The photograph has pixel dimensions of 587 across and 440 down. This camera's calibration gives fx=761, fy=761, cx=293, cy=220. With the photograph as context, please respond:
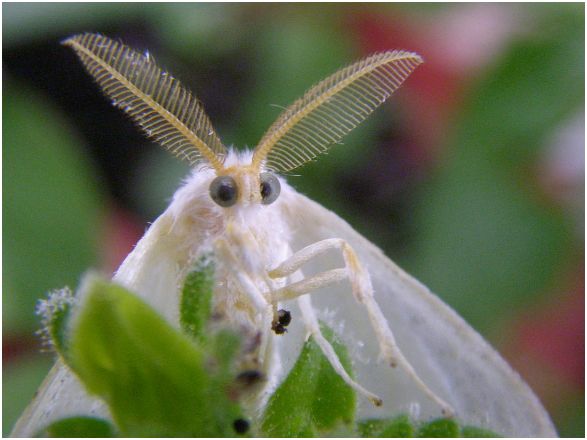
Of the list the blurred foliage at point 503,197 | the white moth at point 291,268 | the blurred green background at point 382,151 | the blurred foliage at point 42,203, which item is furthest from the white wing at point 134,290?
the blurred foliage at point 503,197

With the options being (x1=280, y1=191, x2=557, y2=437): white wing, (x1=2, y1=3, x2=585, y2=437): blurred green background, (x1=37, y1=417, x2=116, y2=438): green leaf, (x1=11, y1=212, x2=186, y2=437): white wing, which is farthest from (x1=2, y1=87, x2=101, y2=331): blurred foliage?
(x1=37, y1=417, x2=116, y2=438): green leaf

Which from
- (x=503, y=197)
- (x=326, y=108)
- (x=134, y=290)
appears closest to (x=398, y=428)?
(x=134, y=290)

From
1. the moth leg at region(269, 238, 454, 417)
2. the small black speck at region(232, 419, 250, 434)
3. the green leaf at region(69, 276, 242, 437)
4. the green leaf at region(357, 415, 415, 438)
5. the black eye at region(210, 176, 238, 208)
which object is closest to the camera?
the green leaf at region(69, 276, 242, 437)

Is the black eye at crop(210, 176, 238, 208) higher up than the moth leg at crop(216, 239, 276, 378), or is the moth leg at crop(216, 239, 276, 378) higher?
the black eye at crop(210, 176, 238, 208)

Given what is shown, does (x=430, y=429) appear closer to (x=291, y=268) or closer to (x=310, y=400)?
(x=310, y=400)

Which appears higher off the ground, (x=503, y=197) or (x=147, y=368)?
(x=147, y=368)

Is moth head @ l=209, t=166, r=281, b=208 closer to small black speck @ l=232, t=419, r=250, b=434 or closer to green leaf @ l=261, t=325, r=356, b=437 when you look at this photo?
green leaf @ l=261, t=325, r=356, b=437

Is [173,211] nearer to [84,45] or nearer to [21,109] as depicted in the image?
[84,45]
